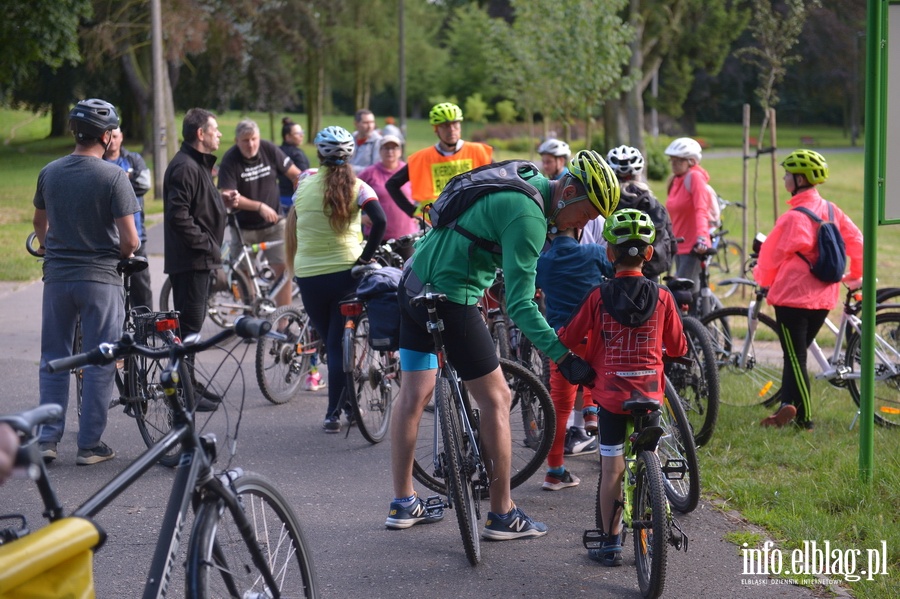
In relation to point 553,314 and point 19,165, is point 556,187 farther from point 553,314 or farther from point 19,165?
point 19,165

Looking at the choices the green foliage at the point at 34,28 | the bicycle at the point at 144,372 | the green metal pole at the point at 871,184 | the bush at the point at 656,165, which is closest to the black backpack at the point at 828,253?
the green metal pole at the point at 871,184

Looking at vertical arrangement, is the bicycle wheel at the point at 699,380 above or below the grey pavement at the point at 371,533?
above

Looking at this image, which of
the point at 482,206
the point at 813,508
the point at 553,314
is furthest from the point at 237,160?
the point at 813,508

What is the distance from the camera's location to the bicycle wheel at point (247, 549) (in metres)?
3.23

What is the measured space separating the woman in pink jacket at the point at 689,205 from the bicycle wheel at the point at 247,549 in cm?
588

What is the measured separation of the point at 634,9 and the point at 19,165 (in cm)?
2154

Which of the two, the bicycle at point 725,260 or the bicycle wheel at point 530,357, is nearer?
the bicycle wheel at point 530,357

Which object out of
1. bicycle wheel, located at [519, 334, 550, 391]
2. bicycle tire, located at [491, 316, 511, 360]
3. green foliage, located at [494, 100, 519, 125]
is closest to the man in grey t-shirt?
bicycle tire, located at [491, 316, 511, 360]

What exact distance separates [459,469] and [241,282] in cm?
583

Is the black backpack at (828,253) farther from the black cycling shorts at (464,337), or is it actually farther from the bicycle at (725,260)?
the bicycle at (725,260)

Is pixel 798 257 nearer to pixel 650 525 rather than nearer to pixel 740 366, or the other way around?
pixel 740 366

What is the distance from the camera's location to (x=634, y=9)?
115 ft

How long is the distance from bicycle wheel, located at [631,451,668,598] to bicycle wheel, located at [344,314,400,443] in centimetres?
263

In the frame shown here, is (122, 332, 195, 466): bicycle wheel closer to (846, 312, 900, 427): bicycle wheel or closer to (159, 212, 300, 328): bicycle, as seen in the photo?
(159, 212, 300, 328): bicycle
